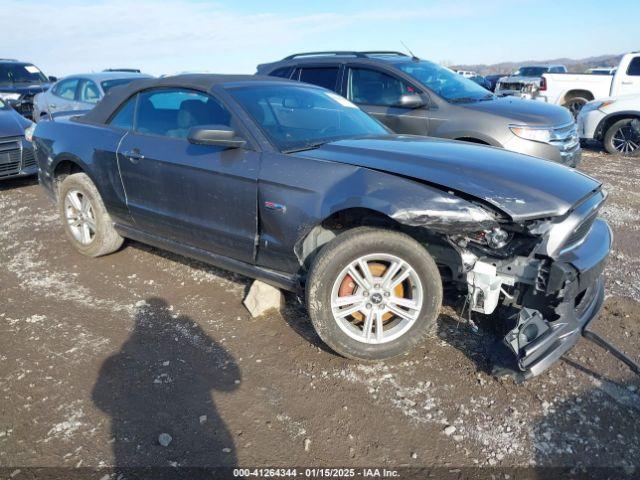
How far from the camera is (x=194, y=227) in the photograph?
11.5 feet

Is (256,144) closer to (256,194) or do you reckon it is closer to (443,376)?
(256,194)

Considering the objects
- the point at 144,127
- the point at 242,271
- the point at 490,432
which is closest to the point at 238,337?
the point at 242,271

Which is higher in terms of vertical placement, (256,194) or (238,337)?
(256,194)

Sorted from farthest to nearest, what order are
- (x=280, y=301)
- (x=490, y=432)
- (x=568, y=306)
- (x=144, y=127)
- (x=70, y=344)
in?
1. (x=144, y=127)
2. (x=280, y=301)
3. (x=70, y=344)
4. (x=568, y=306)
5. (x=490, y=432)

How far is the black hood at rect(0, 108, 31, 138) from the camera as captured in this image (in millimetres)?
7037

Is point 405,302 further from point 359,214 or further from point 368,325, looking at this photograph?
point 359,214

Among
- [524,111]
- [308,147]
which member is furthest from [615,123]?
[308,147]

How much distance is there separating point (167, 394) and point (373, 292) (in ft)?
4.26

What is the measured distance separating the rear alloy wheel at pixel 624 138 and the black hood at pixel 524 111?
4078 mm

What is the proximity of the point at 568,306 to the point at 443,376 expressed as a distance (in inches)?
31.4

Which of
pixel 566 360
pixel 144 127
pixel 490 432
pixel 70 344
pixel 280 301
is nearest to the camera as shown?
pixel 490 432

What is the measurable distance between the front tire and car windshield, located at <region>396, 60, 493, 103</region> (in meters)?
3.82

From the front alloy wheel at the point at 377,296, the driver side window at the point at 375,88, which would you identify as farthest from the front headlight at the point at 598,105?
the front alloy wheel at the point at 377,296

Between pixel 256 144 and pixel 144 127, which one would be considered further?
pixel 144 127
